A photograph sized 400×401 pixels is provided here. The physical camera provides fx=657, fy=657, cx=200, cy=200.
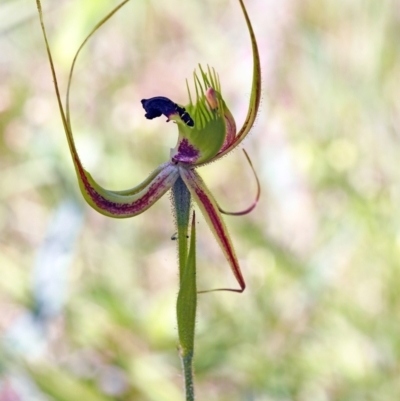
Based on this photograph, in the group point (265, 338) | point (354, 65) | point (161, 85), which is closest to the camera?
point (265, 338)

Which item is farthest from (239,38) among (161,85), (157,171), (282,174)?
(157,171)

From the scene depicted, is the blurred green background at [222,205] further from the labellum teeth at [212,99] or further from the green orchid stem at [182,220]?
the labellum teeth at [212,99]

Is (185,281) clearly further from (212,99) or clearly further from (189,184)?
(212,99)

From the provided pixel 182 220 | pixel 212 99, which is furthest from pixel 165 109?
pixel 182 220

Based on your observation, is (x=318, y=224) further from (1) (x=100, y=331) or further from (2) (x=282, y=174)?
(1) (x=100, y=331)

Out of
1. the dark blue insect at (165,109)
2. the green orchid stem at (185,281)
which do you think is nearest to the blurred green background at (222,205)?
the green orchid stem at (185,281)
